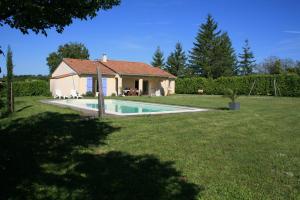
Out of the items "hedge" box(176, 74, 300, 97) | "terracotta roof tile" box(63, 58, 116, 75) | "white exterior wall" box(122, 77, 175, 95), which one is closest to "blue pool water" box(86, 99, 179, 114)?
"hedge" box(176, 74, 300, 97)

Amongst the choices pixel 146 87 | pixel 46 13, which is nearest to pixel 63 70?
pixel 146 87

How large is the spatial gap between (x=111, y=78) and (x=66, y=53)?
3557 centimetres

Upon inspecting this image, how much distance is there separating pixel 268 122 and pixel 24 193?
9.62 m

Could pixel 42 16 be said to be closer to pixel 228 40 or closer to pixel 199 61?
pixel 199 61

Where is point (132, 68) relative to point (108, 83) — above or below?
above

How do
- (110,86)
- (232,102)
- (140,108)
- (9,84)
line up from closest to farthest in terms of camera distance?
(9,84) → (232,102) → (140,108) → (110,86)

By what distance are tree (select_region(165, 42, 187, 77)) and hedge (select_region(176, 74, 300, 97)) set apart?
17819 mm

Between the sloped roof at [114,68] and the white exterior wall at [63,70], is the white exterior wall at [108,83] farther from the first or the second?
the sloped roof at [114,68]

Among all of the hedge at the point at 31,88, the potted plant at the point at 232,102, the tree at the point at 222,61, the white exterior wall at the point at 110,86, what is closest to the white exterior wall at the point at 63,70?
the hedge at the point at 31,88

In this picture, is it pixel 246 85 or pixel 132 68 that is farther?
pixel 132 68

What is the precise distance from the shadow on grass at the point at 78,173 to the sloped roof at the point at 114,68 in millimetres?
23713

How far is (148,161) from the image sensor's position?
609 centimetres

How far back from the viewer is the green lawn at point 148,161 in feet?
14.7

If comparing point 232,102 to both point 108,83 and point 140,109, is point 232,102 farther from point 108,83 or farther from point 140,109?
point 108,83
